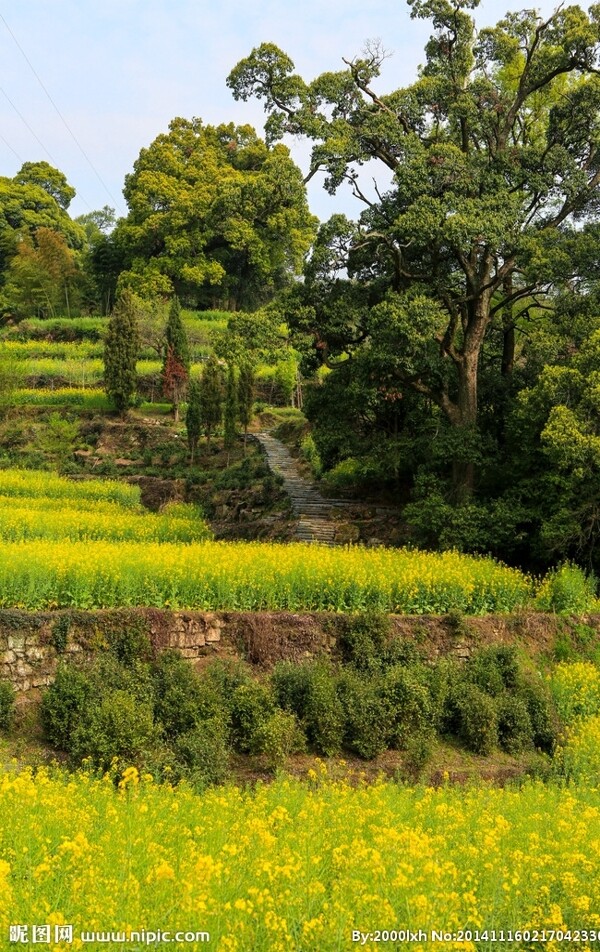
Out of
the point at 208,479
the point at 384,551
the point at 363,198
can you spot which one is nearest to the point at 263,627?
the point at 384,551

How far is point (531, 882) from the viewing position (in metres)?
6.04

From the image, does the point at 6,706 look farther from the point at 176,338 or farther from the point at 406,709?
the point at 176,338

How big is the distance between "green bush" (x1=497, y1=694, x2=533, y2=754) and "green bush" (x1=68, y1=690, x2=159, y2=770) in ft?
18.7

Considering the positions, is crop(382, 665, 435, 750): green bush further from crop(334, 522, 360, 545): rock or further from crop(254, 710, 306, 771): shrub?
crop(334, 522, 360, 545): rock

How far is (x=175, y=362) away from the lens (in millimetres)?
33531

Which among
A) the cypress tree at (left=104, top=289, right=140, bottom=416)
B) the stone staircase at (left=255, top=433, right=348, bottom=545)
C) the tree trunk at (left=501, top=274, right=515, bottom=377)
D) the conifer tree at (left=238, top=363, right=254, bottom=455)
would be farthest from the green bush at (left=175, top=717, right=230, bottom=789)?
the cypress tree at (left=104, top=289, right=140, bottom=416)

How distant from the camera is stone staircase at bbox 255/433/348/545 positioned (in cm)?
2078

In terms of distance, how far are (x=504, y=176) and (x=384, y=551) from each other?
9214 millimetres

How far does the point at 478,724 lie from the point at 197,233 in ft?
116

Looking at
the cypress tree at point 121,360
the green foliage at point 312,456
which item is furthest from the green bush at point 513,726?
the cypress tree at point 121,360

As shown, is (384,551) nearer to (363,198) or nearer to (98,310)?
(363,198)

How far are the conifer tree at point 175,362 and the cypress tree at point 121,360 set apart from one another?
168cm

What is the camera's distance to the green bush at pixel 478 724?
12992mm

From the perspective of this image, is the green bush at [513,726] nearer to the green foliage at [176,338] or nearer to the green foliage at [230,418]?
the green foliage at [230,418]
